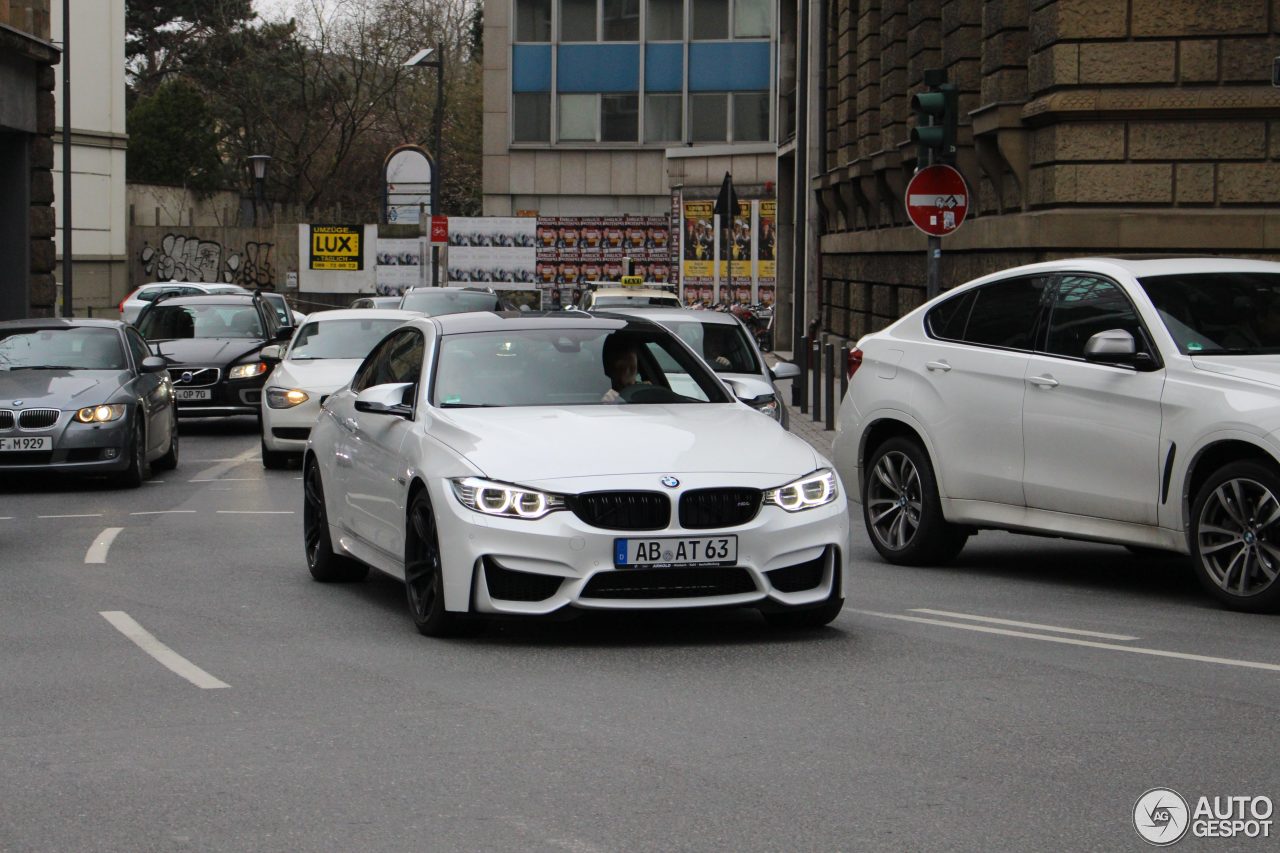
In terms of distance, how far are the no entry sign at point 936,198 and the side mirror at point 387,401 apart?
949cm

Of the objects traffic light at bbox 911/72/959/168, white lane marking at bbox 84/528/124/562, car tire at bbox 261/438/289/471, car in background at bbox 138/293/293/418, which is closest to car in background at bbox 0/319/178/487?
car tire at bbox 261/438/289/471

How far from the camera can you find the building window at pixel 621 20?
68.7 metres

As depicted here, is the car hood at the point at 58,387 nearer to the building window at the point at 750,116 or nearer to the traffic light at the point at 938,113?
the traffic light at the point at 938,113

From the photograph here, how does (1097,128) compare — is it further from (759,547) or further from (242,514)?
(759,547)

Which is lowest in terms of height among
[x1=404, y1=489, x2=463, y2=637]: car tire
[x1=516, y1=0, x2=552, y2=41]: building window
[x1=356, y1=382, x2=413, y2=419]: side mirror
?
[x1=404, y1=489, x2=463, y2=637]: car tire

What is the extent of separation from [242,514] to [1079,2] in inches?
392

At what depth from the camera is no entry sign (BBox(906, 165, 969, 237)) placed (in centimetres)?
1808

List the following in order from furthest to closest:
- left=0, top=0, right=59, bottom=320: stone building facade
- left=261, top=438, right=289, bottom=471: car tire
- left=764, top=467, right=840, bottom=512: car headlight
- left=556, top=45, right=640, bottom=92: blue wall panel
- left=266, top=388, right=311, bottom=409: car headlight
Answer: left=556, top=45, right=640, bottom=92: blue wall panel
left=0, top=0, right=59, bottom=320: stone building facade
left=261, top=438, right=289, bottom=471: car tire
left=266, top=388, right=311, bottom=409: car headlight
left=764, top=467, right=840, bottom=512: car headlight

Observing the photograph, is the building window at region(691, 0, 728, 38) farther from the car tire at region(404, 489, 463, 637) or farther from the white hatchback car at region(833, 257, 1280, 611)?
the car tire at region(404, 489, 463, 637)

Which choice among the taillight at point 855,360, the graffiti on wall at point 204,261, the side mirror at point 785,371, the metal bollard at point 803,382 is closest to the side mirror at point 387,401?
the taillight at point 855,360

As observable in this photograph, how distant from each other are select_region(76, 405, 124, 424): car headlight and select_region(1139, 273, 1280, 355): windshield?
31.6 ft

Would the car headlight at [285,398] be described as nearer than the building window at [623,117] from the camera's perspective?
Yes

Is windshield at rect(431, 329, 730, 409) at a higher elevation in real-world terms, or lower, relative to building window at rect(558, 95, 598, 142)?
lower

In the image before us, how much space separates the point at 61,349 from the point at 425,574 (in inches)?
409
